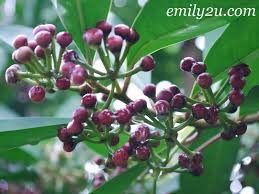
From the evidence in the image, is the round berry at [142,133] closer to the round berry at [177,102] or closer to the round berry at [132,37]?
the round berry at [177,102]

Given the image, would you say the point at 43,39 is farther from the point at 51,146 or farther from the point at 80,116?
the point at 51,146

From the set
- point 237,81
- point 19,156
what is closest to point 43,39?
point 237,81

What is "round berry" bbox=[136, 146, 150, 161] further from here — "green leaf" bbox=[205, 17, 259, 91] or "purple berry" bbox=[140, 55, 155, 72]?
"green leaf" bbox=[205, 17, 259, 91]

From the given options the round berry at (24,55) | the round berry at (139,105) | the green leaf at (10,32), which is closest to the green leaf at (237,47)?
the round berry at (139,105)

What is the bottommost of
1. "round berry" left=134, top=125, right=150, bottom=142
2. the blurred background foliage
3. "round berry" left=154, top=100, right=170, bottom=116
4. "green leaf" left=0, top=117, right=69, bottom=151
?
the blurred background foliage

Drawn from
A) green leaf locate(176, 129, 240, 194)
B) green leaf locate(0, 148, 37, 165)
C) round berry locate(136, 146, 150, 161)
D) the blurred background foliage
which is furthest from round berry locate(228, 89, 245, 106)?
green leaf locate(0, 148, 37, 165)

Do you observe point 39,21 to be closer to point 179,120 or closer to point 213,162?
point 213,162
